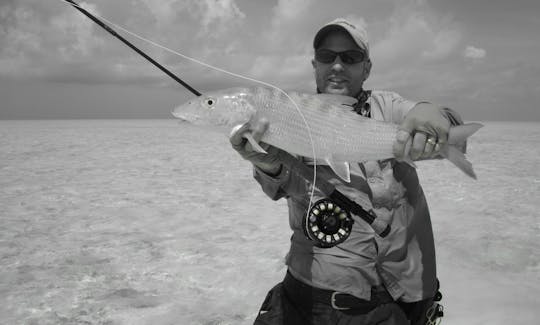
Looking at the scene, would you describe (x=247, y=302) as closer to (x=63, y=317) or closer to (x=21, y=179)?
(x=63, y=317)

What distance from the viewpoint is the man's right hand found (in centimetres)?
253

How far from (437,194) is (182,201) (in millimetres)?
6204

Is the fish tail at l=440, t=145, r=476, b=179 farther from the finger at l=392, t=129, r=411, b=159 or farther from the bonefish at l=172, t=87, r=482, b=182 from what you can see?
the bonefish at l=172, t=87, r=482, b=182

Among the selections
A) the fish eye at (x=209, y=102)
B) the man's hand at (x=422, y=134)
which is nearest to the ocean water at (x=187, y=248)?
the fish eye at (x=209, y=102)

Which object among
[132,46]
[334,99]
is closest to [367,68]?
[334,99]

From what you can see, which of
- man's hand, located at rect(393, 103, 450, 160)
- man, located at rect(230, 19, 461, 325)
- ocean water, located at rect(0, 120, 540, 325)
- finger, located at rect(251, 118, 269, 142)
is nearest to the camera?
man's hand, located at rect(393, 103, 450, 160)

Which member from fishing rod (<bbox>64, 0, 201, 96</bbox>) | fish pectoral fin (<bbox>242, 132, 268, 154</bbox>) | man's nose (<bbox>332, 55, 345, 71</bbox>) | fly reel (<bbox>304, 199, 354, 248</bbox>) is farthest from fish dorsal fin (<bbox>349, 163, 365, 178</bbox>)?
fishing rod (<bbox>64, 0, 201, 96</bbox>)

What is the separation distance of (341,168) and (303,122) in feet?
1.28

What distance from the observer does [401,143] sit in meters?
2.46

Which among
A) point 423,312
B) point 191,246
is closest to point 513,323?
point 423,312

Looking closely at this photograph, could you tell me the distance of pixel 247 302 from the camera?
4.36 m

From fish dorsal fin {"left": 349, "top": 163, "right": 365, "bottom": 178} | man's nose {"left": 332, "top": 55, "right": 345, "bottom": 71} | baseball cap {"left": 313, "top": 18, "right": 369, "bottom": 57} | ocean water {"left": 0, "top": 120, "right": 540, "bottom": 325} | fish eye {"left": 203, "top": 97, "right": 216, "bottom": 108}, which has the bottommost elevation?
ocean water {"left": 0, "top": 120, "right": 540, "bottom": 325}

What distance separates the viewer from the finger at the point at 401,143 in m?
2.44

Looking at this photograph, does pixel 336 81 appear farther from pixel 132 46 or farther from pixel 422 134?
pixel 132 46
